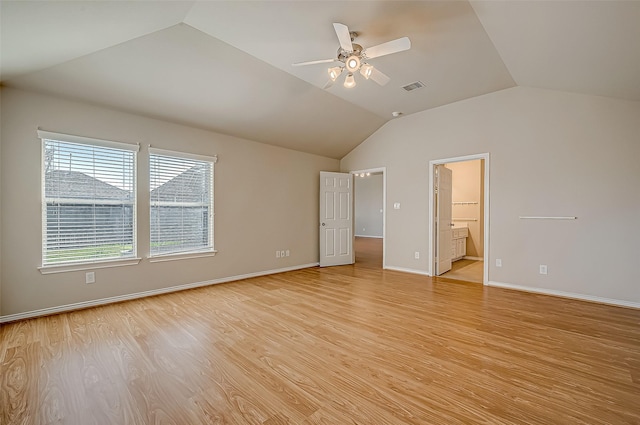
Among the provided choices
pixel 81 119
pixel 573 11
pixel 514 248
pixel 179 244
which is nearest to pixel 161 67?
pixel 81 119

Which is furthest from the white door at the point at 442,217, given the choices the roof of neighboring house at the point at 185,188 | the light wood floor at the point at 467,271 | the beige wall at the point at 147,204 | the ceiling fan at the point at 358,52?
the roof of neighboring house at the point at 185,188

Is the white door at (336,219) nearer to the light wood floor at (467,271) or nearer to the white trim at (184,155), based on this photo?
the light wood floor at (467,271)

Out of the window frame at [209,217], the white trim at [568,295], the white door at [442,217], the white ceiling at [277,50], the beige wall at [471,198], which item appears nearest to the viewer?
the white ceiling at [277,50]

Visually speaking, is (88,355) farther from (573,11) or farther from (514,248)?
(514,248)

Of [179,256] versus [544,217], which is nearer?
[544,217]

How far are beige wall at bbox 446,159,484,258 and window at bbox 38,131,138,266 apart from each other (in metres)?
7.09

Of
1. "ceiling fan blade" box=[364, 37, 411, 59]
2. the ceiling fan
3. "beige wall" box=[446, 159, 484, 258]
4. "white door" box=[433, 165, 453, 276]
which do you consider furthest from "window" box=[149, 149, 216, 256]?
"beige wall" box=[446, 159, 484, 258]

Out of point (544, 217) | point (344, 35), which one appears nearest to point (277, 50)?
point (344, 35)

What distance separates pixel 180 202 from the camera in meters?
4.40

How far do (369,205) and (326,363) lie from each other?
10.7 meters

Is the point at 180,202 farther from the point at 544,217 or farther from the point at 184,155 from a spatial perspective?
the point at 544,217

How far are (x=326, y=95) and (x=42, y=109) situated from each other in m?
3.65

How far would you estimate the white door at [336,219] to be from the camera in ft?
20.5

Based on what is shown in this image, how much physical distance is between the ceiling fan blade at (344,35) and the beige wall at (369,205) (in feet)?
31.2
